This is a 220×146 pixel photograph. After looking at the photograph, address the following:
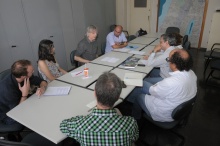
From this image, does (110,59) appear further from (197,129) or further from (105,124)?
(105,124)

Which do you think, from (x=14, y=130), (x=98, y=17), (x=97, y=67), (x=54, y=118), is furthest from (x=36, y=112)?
(x=98, y=17)

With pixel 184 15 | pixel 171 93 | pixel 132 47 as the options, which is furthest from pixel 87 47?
pixel 184 15

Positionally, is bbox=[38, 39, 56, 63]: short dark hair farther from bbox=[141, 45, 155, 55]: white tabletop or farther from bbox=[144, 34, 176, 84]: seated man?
bbox=[141, 45, 155, 55]: white tabletop

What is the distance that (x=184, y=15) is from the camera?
19.3 ft

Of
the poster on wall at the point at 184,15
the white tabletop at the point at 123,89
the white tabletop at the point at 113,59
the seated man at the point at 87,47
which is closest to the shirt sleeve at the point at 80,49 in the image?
the seated man at the point at 87,47

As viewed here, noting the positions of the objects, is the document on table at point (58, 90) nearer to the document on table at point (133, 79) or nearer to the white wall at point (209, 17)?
the document on table at point (133, 79)

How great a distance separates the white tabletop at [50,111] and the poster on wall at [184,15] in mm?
5194

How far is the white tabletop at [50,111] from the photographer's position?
146cm

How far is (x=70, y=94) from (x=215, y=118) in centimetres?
226

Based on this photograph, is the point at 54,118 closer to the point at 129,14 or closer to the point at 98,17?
the point at 98,17

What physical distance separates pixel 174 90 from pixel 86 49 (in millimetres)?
2009

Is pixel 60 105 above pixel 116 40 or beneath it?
beneath

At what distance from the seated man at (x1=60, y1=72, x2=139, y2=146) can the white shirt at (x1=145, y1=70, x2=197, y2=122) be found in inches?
29.4

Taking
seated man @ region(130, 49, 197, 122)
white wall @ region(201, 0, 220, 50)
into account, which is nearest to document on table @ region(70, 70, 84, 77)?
seated man @ region(130, 49, 197, 122)
